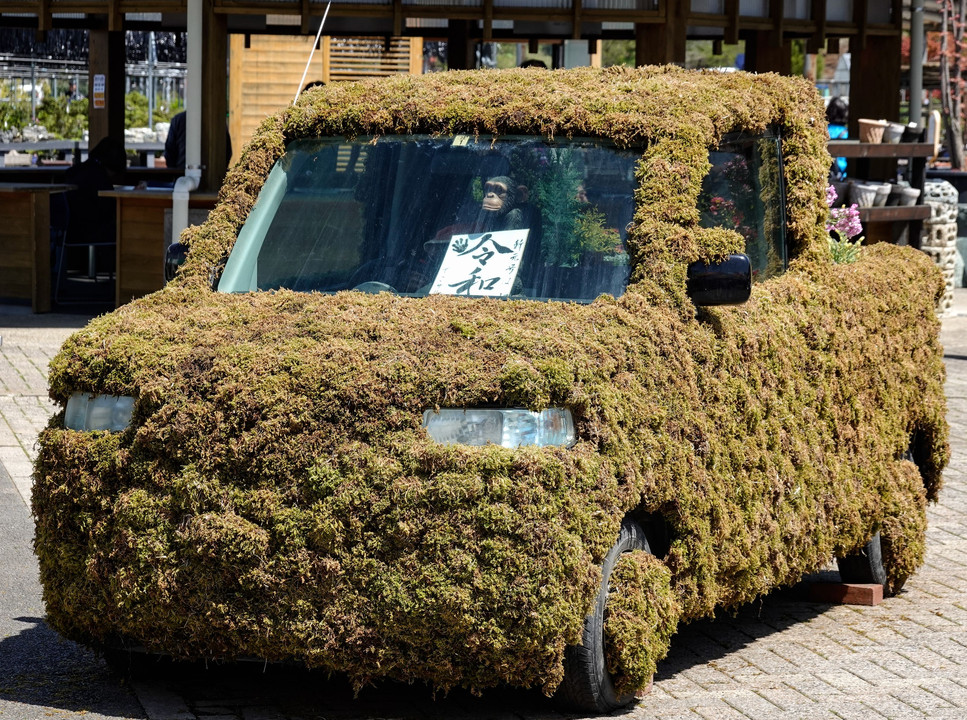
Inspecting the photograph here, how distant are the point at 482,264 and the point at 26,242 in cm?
1202

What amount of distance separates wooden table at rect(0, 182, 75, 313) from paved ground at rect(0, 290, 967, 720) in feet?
30.9

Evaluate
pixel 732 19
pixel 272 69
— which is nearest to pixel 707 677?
pixel 732 19

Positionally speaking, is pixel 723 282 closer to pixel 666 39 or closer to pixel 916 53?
pixel 666 39

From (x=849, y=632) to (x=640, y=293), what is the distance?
202 cm

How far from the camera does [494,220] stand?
5828mm

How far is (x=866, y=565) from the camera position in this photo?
7.06 meters

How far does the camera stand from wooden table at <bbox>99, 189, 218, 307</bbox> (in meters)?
15.9

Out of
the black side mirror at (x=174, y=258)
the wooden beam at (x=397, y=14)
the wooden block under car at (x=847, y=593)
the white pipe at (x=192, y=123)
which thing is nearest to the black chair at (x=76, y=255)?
the white pipe at (x=192, y=123)

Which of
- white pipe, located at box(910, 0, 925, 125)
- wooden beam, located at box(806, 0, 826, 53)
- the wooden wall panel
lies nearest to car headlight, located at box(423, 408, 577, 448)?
wooden beam, located at box(806, 0, 826, 53)

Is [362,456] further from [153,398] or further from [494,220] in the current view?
[494,220]

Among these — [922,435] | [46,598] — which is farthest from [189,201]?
[46,598]

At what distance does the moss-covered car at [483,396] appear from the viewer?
461cm

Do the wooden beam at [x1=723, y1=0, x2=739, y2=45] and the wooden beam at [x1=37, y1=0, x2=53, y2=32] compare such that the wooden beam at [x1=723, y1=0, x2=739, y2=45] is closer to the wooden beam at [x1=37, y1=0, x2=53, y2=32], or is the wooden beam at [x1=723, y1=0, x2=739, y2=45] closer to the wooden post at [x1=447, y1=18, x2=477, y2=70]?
the wooden post at [x1=447, y1=18, x2=477, y2=70]

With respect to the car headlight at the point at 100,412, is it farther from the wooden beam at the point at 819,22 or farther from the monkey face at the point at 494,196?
the wooden beam at the point at 819,22
